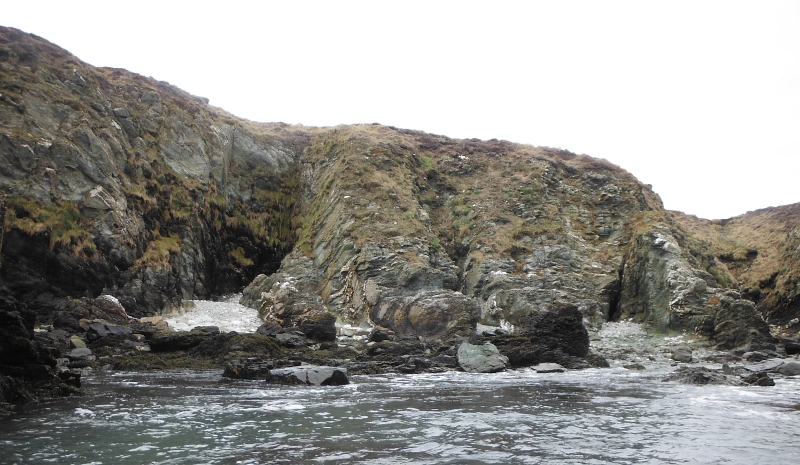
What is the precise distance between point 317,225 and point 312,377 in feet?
92.0

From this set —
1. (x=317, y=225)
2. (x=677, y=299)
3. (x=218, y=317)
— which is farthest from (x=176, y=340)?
(x=677, y=299)

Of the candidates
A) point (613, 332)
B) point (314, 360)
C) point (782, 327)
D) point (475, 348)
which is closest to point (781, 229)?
point (782, 327)

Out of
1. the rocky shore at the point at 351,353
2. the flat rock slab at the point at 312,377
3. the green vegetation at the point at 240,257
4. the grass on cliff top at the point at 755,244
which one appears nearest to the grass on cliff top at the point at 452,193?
the green vegetation at the point at 240,257

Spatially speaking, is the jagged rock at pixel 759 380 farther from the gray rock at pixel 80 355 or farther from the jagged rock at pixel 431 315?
the gray rock at pixel 80 355

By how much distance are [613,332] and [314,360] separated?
21.5m

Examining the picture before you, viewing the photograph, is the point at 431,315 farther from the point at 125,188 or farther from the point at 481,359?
the point at 125,188

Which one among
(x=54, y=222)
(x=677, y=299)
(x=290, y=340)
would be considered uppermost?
(x=54, y=222)

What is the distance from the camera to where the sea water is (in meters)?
7.62

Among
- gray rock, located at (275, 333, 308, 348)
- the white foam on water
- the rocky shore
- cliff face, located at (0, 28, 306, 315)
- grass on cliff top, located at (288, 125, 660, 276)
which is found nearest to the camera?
the rocky shore

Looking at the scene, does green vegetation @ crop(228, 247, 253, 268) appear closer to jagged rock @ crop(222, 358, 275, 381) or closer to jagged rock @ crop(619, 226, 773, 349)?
jagged rock @ crop(222, 358, 275, 381)

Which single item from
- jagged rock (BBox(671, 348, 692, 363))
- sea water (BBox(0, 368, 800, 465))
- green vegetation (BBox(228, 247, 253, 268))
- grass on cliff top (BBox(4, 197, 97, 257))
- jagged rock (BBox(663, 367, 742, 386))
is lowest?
jagged rock (BBox(671, 348, 692, 363))

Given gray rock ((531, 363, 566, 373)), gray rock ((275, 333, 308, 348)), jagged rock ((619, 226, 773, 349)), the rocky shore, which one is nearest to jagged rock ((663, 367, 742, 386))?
the rocky shore

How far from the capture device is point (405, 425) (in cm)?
995

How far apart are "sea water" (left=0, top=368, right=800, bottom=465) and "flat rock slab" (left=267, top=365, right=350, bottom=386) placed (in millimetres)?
646
